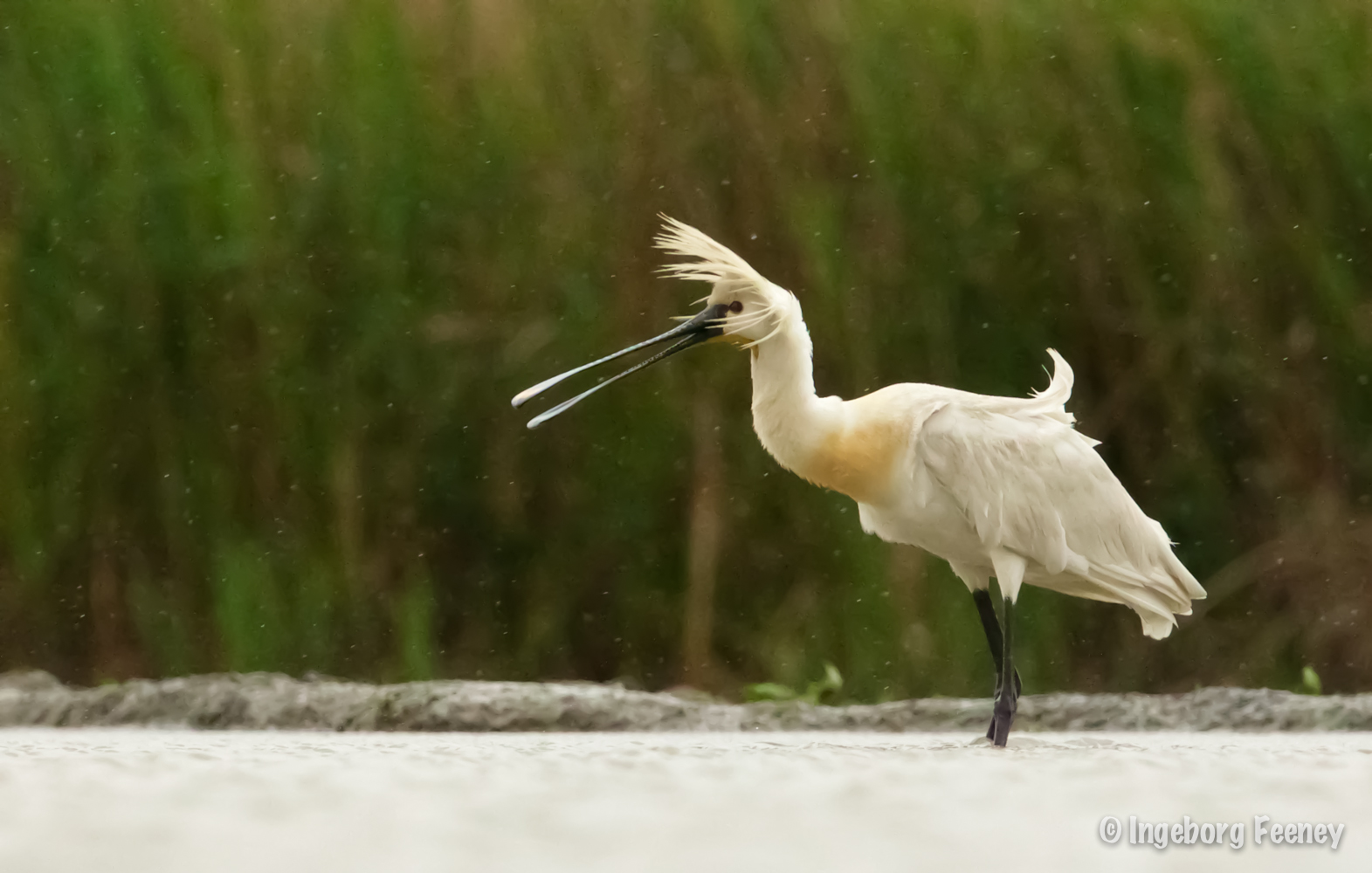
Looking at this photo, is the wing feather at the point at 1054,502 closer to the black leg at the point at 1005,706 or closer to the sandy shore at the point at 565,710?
the black leg at the point at 1005,706

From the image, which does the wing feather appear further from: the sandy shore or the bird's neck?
the sandy shore

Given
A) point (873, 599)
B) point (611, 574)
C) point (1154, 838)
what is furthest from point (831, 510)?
point (1154, 838)

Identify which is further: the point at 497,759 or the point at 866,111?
the point at 866,111

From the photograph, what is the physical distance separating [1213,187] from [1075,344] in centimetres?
59

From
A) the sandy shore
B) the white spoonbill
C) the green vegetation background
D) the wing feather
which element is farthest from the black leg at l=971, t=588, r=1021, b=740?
the green vegetation background

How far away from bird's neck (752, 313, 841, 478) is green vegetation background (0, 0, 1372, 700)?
0.87 meters

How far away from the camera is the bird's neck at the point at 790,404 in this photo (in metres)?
4.73

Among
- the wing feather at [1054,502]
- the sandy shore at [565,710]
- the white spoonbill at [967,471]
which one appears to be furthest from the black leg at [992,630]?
the sandy shore at [565,710]

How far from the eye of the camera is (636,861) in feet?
9.56

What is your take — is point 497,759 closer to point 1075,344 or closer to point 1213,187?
point 1075,344

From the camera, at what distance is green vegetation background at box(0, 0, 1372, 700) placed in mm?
5602

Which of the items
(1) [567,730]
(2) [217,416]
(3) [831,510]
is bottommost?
(1) [567,730]

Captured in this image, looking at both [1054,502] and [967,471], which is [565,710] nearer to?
[967,471]

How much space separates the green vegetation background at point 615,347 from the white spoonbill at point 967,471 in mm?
712
